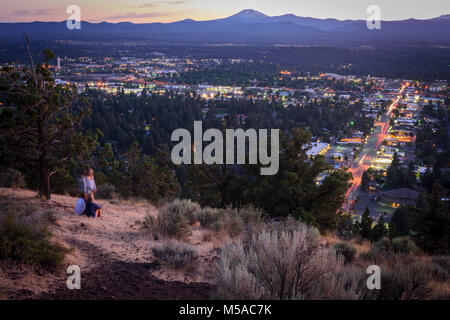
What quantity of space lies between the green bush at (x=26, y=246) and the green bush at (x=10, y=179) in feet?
20.9

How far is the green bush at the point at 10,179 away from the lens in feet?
35.2

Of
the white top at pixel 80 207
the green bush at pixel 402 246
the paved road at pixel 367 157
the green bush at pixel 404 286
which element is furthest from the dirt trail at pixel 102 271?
the paved road at pixel 367 157

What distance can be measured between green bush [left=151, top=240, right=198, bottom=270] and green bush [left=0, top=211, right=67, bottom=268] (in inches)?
52.2

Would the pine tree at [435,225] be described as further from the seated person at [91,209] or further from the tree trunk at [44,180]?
the tree trunk at [44,180]

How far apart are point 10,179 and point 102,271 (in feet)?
24.5

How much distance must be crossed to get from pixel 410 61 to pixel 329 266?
14150 cm

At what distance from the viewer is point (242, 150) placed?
14.6m

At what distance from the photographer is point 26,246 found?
475 centimetres

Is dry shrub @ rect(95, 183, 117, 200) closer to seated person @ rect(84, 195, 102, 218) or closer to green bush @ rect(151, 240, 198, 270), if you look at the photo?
seated person @ rect(84, 195, 102, 218)

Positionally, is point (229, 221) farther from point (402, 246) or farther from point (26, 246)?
point (26, 246)

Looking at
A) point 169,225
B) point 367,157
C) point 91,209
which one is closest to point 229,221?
point 169,225
